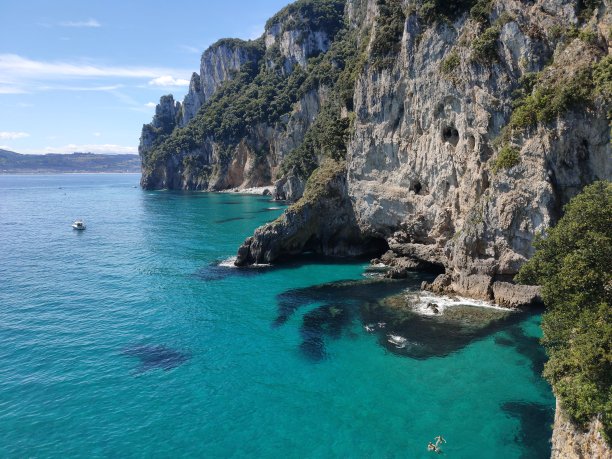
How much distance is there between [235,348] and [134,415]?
34.1 feet

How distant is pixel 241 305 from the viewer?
46562 millimetres

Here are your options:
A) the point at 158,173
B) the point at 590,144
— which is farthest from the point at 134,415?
the point at 158,173

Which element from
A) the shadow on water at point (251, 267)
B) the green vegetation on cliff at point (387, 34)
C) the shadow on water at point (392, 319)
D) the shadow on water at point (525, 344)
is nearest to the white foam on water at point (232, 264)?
the shadow on water at point (251, 267)

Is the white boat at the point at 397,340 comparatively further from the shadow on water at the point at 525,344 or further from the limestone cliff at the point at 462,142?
the limestone cliff at the point at 462,142

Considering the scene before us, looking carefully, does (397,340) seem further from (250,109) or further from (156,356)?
(250,109)

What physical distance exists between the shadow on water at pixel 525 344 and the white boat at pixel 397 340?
7447mm

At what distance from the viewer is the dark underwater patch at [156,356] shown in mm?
33800

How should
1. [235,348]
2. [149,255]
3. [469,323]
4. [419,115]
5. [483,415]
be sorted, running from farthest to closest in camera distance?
[149,255]
[419,115]
[469,323]
[235,348]
[483,415]

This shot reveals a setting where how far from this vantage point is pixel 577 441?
1881 centimetres

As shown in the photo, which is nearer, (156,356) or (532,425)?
(532,425)

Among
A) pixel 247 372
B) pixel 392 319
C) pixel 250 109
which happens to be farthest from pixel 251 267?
pixel 250 109

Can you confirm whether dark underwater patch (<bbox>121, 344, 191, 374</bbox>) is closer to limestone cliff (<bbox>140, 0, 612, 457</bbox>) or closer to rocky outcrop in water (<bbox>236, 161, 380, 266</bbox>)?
rocky outcrop in water (<bbox>236, 161, 380, 266</bbox>)

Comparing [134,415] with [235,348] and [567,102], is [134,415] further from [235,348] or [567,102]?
[567,102]

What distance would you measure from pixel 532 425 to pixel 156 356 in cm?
2717
